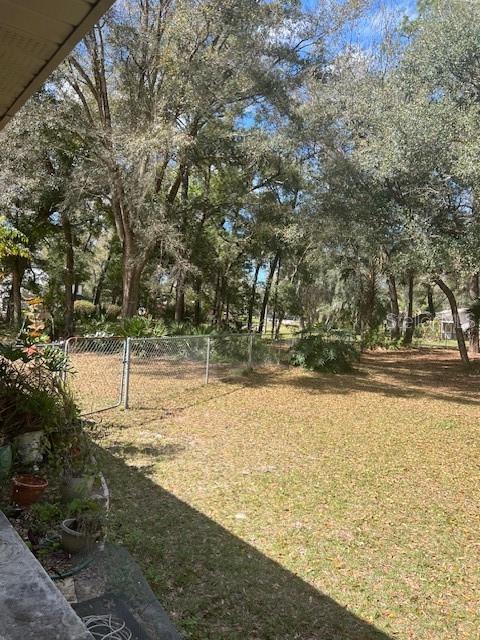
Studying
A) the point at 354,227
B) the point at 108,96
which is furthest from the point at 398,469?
the point at 108,96

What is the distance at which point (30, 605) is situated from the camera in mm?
1845

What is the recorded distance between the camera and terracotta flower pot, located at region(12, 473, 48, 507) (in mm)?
3084

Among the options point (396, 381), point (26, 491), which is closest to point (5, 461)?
point (26, 491)

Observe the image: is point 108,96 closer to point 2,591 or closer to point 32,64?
point 32,64

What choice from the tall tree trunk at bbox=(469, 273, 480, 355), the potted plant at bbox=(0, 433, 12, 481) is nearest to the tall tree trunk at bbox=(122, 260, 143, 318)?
the potted plant at bbox=(0, 433, 12, 481)

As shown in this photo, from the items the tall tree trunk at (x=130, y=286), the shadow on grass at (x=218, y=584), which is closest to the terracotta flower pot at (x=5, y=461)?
the shadow on grass at (x=218, y=584)

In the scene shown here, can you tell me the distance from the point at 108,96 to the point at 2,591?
1400cm

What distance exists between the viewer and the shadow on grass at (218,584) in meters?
2.58

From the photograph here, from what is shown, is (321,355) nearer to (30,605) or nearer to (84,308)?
(30,605)

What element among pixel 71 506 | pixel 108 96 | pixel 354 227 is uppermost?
pixel 108 96

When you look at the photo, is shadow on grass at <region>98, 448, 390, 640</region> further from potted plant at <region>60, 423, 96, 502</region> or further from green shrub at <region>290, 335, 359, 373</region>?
green shrub at <region>290, 335, 359, 373</region>

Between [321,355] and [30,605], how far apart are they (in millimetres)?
11698

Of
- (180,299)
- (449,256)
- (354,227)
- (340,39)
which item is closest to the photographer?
(449,256)

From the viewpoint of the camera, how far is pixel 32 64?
7.89 feet
